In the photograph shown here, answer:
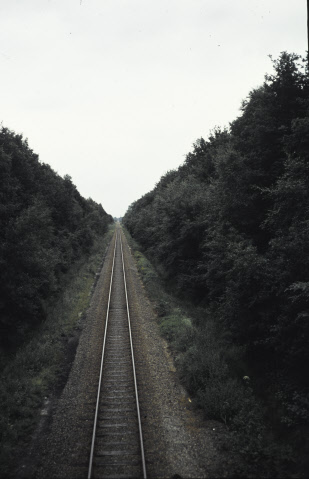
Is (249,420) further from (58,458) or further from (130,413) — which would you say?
(58,458)

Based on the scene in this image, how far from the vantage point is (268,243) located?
10625 mm

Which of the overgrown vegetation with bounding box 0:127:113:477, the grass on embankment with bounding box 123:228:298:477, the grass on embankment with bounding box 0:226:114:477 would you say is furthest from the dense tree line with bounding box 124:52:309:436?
the overgrown vegetation with bounding box 0:127:113:477

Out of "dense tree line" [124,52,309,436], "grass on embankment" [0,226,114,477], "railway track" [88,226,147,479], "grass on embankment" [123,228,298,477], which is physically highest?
"dense tree line" [124,52,309,436]

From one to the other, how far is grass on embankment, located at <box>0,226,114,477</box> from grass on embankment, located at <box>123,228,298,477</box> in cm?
470

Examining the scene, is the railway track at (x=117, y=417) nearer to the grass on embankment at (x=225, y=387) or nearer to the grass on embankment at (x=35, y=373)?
the grass on embankment at (x=35, y=373)

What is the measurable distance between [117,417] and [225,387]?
3.41m

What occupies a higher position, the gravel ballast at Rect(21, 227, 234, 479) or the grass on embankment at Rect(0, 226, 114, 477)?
the grass on embankment at Rect(0, 226, 114, 477)

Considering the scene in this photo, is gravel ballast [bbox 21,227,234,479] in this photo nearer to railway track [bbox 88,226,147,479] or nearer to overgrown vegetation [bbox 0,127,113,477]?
railway track [bbox 88,226,147,479]

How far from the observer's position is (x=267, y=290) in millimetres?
9602

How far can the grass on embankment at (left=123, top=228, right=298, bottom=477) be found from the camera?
6.44 metres

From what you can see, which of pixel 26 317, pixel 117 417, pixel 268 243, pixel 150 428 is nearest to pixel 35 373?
pixel 26 317

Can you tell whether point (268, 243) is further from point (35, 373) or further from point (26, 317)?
point (26, 317)

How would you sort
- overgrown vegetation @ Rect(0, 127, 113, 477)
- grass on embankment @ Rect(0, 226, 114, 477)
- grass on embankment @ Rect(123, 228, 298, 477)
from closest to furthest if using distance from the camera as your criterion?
grass on embankment @ Rect(123, 228, 298, 477)
grass on embankment @ Rect(0, 226, 114, 477)
overgrown vegetation @ Rect(0, 127, 113, 477)

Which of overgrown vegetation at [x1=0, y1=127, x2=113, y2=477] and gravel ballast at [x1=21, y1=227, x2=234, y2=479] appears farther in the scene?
overgrown vegetation at [x1=0, y1=127, x2=113, y2=477]
